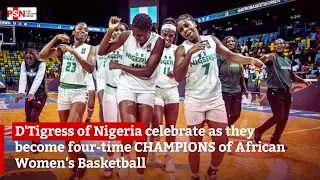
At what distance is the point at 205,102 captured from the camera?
134 inches

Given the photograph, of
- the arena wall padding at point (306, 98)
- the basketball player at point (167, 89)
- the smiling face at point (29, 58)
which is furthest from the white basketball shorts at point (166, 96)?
the arena wall padding at point (306, 98)

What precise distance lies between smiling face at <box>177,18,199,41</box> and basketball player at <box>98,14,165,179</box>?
11.3 inches

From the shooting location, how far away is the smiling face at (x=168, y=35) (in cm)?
431

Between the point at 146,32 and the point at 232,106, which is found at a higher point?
the point at 146,32

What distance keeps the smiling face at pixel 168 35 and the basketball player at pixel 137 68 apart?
36.7 inches

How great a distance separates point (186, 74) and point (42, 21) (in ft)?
92.4

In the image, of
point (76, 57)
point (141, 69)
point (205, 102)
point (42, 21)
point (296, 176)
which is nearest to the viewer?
point (141, 69)

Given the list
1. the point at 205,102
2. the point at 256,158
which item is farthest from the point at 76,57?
the point at 256,158

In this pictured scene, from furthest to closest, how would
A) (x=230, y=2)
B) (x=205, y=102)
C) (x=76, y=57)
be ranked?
(x=230, y=2) → (x=76, y=57) → (x=205, y=102)

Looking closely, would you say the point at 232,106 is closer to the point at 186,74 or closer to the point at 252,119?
the point at 186,74

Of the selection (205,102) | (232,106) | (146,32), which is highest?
(146,32)

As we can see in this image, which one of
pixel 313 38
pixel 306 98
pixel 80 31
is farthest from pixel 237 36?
→ pixel 80 31

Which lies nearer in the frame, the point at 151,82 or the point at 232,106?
the point at 151,82

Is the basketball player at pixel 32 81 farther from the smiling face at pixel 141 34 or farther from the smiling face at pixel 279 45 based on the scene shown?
the smiling face at pixel 279 45
